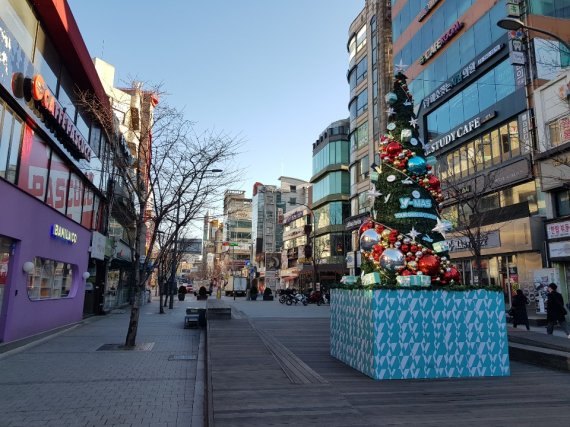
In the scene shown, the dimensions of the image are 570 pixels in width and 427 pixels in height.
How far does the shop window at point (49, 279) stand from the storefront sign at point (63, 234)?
0.88 m

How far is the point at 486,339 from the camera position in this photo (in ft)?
26.5

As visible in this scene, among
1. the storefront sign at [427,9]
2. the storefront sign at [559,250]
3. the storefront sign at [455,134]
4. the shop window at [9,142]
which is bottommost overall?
the storefront sign at [559,250]

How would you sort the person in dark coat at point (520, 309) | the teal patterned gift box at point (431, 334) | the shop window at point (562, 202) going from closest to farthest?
the teal patterned gift box at point (431, 334), the person in dark coat at point (520, 309), the shop window at point (562, 202)

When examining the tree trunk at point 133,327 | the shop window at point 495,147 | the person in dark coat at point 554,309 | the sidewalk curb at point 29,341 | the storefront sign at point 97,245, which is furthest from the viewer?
the shop window at point 495,147

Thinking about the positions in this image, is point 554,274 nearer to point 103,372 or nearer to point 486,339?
point 486,339

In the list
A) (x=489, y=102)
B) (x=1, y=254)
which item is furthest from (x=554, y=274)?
(x=1, y=254)

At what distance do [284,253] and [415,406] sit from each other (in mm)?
72427

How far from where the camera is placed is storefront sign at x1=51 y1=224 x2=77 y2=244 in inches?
593

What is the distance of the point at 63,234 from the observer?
16.0 meters

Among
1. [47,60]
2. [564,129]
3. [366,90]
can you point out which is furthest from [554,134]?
[366,90]

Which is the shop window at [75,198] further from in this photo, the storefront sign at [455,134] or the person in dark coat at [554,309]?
the storefront sign at [455,134]

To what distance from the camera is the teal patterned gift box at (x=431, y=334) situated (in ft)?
25.1

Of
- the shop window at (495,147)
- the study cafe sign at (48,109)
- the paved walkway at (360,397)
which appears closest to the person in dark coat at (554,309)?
the paved walkway at (360,397)

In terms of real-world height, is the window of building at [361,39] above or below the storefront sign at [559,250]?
above
